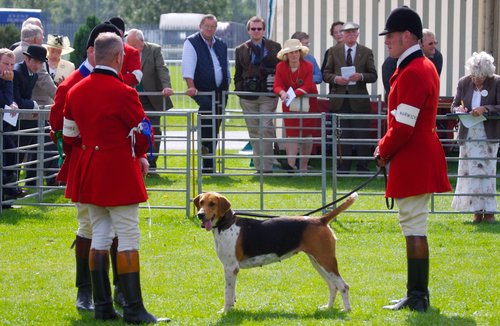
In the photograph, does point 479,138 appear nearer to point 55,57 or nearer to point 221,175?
point 221,175

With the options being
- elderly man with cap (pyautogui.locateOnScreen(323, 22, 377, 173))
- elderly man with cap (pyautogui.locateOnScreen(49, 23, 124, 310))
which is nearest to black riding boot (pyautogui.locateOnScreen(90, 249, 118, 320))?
elderly man with cap (pyautogui.locateOnScreen(49, 23, 124, 310))

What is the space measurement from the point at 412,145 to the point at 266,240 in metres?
1.28

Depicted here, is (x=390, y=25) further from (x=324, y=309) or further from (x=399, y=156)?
(x=324, y=309)

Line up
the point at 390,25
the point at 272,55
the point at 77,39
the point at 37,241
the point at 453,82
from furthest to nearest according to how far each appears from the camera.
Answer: the point at 77,39
the point at 453,82
the point at 272,55
the point at 37,241
the point at 390,25

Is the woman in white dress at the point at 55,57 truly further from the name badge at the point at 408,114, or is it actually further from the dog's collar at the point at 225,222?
the name badge at the point at 408,114

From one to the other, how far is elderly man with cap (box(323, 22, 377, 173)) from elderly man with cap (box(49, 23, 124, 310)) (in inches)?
305

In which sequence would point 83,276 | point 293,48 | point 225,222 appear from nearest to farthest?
point 225,222, point 83,276, point 293,48

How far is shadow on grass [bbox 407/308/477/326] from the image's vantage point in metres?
7.31

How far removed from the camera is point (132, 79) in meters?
9.29

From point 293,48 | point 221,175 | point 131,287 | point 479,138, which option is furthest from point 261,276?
point 293,48

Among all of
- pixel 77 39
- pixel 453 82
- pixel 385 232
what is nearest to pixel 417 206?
pixel 385 232

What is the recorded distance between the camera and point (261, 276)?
9.12 m

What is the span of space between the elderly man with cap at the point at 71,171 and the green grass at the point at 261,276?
0.62 feet

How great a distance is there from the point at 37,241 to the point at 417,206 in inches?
178
